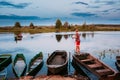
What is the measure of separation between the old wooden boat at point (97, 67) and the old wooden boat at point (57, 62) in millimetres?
1799

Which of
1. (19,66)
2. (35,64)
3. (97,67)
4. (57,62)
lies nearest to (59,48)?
(57,62)

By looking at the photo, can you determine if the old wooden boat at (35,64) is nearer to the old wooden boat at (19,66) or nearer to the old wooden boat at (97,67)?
the old wooden boat at (19,66)

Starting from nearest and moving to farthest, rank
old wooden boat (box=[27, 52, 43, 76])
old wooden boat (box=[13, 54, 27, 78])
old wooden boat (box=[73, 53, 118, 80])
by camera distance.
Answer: old wooden boat (box=[73, 53, 118, 80])
old wooden boat (box=[13, 54, 27, 78])
old wooden boat (box=[27, 52, 43, 76])

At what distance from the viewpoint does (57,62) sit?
81.1ft

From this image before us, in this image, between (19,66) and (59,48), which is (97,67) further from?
(59,48)

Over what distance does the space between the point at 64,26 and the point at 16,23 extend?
30.7m

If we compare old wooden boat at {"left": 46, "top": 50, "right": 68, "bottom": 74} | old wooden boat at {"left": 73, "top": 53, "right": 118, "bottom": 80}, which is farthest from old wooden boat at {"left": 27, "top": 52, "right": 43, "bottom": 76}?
old wooden boat at {"left": 73, "top": 53, "right": 118, "bottom": 80}

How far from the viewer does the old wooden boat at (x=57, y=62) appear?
65.1ft

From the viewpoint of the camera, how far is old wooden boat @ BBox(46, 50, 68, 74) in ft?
65.1

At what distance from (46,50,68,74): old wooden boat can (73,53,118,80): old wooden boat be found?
1799mm

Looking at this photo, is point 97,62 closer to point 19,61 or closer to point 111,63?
point 111,63

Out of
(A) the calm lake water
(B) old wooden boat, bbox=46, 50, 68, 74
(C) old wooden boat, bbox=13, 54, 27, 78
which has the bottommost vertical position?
(A) the calm lake water

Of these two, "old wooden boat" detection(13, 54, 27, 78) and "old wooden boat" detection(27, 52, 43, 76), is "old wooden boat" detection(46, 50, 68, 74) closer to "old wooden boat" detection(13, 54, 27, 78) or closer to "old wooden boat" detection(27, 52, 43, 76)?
"old wooden boat" detection(27, 52, 43, 76)

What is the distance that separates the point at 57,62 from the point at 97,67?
600 centimetres
